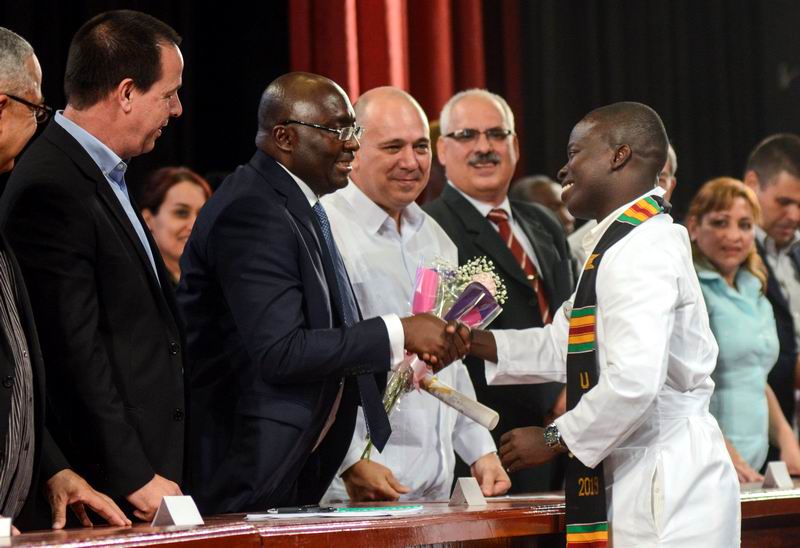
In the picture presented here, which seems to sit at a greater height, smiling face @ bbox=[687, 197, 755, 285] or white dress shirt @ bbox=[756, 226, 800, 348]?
smiling face @ bbox=[687, 197, 755, 285]

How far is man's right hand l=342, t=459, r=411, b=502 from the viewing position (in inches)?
134

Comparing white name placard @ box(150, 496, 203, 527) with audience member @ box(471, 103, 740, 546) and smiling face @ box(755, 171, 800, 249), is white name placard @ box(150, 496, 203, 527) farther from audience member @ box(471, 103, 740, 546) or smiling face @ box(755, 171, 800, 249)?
smiling face @ box(755, 171, 800, 249)

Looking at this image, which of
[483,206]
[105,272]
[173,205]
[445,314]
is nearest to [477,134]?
[483,206]

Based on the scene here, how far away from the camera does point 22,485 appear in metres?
2.53

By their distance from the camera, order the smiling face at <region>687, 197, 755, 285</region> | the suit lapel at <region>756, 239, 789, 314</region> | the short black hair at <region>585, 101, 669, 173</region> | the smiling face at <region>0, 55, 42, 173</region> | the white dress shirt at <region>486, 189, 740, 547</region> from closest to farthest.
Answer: the smiling face at <region>0, 55, 42, 173</region> → the white dress shirt at <region>486, 189, 740, 547</region> → the short black hair at <region>585, 101, 669, 173</region> → the smiling face at <region>687, 197, 755, 285</region> → the suit lapel at <region>756, 239, 789, 314</region>

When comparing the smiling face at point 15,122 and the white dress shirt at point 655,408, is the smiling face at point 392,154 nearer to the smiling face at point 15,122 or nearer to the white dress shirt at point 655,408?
the white dress shirt at point 655,408

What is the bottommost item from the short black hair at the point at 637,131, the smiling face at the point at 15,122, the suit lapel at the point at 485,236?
the suit lapel at the point at 485,236

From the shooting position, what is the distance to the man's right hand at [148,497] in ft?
8.95

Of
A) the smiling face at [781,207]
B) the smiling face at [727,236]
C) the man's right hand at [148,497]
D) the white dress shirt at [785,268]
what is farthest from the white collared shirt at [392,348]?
the smiling face at [781,207]

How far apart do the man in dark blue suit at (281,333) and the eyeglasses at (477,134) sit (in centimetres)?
142

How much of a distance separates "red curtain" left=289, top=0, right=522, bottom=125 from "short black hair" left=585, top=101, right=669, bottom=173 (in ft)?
8.50

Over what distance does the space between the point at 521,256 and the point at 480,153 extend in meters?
0.40

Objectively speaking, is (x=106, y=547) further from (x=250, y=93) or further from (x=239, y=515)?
(x=250, y=93)

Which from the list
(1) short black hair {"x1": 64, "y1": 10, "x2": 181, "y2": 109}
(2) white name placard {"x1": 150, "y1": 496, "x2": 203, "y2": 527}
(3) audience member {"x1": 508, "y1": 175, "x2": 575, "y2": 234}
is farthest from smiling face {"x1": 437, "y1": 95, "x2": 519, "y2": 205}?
(2) white name placard {"x1": 150, "y1": 496, "x2": 203, "y2": 527}
